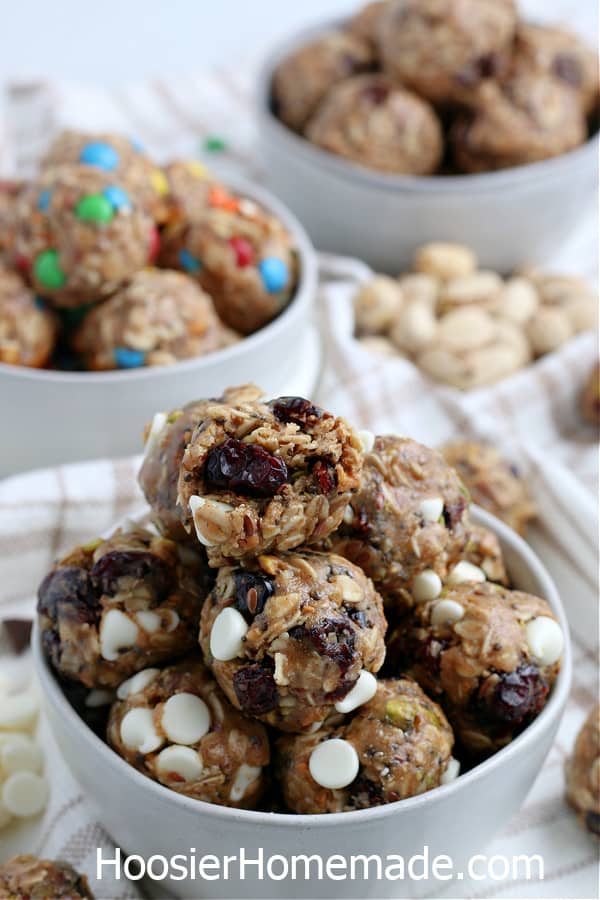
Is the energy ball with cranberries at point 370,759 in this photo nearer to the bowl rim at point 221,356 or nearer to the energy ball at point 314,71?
the bowl rim at point 221,356

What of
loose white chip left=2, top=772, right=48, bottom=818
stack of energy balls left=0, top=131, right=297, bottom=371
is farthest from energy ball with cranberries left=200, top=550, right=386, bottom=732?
stack of energy balls left=0, top=131, right=297, bottom=371

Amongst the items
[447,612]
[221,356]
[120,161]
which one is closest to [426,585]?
[447,612]

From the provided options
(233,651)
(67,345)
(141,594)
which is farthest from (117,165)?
(233,651)

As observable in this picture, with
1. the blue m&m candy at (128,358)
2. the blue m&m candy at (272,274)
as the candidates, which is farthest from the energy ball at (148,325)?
the blue m&m candy at (272,274)

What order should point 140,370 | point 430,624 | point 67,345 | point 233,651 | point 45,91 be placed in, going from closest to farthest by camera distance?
→ point 233,651 → point 430,624 → point 140,370 → point 67,345 → point 45,91

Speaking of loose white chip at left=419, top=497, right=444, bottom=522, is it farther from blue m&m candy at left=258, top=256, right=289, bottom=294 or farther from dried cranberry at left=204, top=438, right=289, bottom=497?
blue m&m candy at left=258, top=256, right=289, bottom=294

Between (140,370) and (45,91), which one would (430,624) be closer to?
(140,370)
